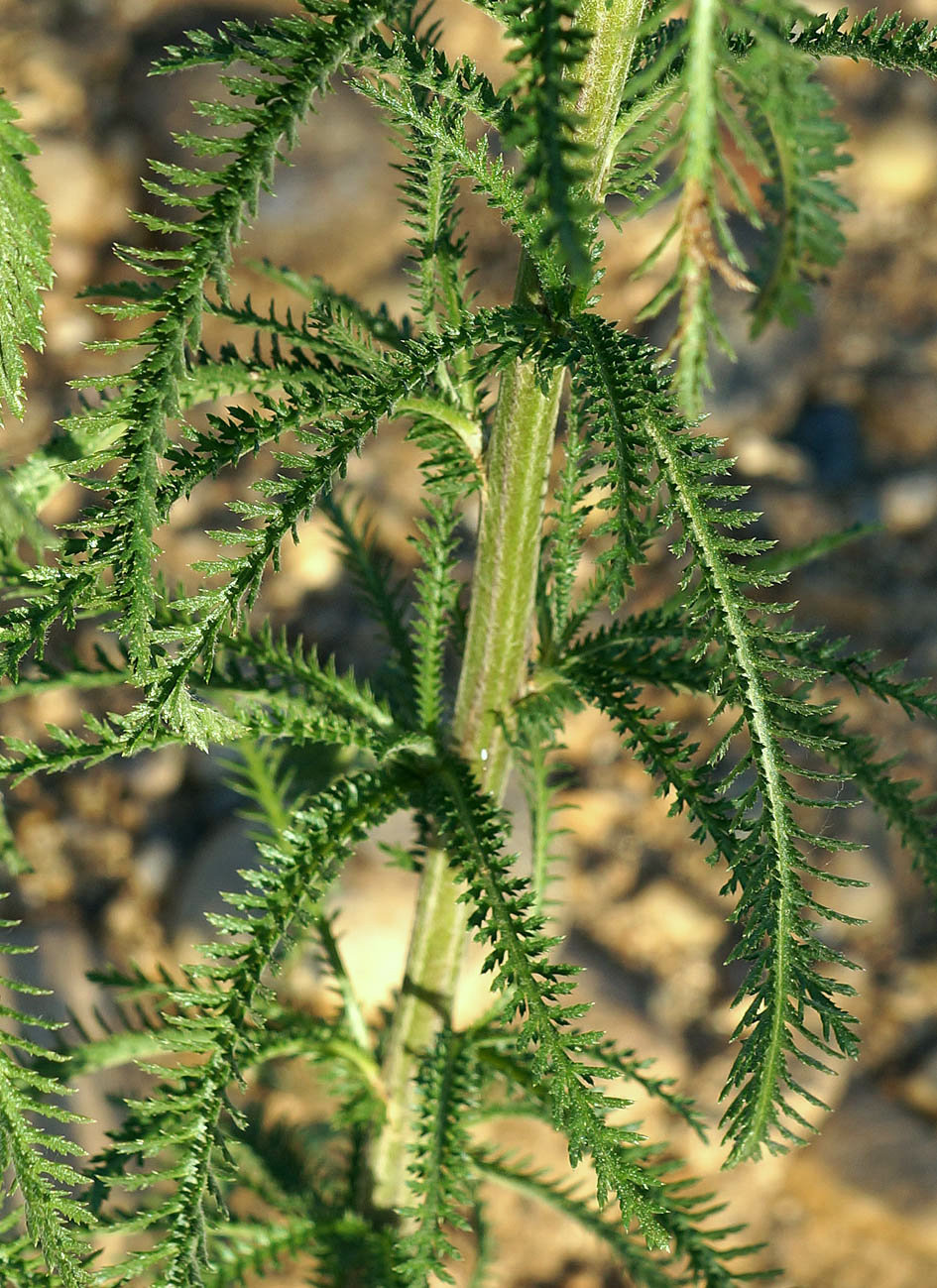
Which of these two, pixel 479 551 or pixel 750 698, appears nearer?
pixel 750 698

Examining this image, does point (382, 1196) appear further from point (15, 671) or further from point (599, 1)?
point (599, 1)

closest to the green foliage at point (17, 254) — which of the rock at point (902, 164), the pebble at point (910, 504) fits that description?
the pebble at point (910, 504)

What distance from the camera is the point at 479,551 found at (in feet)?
2.32

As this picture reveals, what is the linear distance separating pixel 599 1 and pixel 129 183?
2357 mm

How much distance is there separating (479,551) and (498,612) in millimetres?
41

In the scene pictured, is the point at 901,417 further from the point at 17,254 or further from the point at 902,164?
the point at 17,254

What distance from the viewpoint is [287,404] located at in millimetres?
550

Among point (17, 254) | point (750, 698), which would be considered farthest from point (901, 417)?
point (17, 254)

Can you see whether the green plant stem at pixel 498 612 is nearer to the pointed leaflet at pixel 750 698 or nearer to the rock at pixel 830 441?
the pointed leaflet at pixel 750 698

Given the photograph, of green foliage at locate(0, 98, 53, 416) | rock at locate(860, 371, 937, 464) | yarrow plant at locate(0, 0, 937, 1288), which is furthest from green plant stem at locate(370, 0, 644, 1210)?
rock at locate(860, 371, 937, 464)

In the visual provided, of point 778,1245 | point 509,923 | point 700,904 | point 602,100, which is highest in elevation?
point 602,100

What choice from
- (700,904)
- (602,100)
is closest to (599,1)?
(602,100)

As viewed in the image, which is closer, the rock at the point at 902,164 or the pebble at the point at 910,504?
the pebble at the point at 910,504

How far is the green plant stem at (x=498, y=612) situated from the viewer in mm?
531
